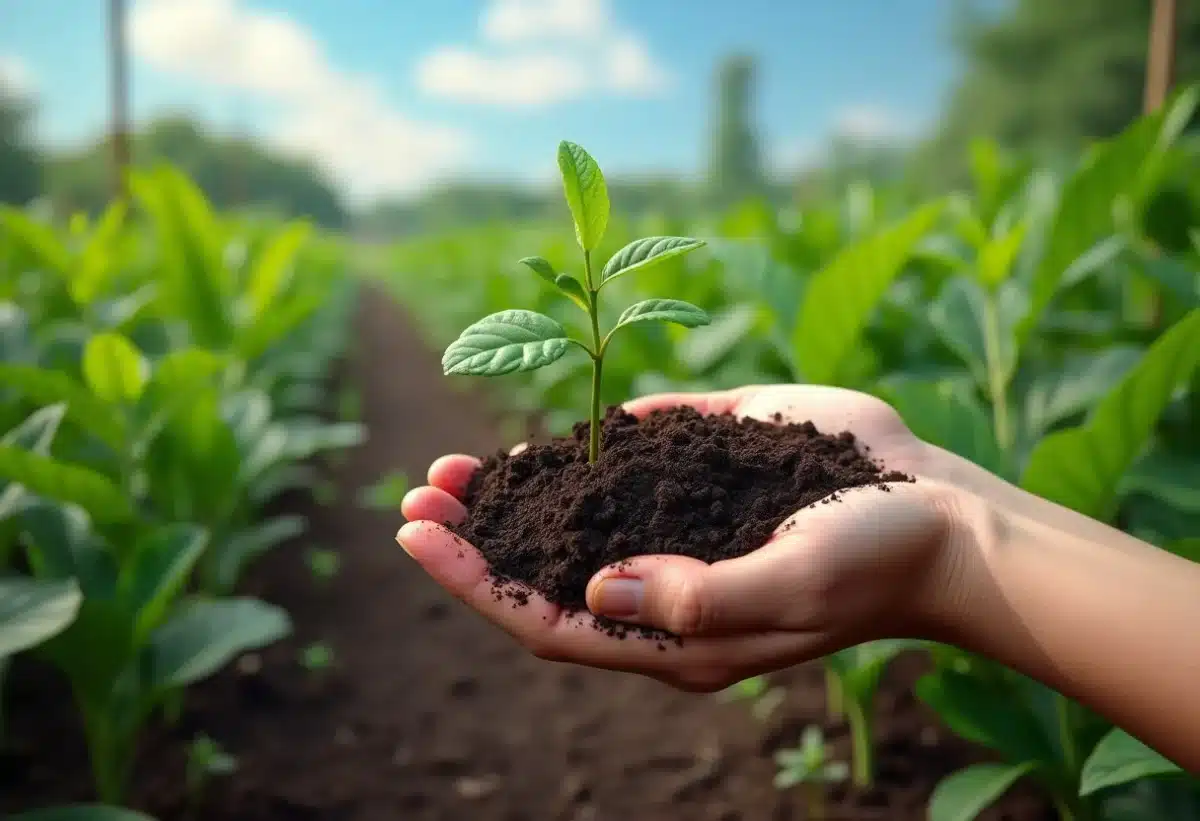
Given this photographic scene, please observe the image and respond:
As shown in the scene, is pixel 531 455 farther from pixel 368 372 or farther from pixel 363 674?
pixel 368 372

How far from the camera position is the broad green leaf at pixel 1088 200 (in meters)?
1.93

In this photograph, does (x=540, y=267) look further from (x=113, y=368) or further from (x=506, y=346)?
(x=113, y=368)

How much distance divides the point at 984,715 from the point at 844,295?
86 centimetres

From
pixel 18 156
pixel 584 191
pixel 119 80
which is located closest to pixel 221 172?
pixel 18 156

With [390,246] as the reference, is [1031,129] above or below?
above

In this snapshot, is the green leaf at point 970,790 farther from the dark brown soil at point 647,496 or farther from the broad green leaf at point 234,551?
the broad green leaf at point 234,551

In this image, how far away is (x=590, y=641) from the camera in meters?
1.10

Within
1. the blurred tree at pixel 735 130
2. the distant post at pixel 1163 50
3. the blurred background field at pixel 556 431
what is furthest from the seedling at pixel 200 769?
the blurred tree at pixel 735 130

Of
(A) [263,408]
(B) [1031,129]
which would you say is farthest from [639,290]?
(B) [1031,129]

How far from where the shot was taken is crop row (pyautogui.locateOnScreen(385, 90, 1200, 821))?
143 cm

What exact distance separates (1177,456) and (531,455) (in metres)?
1.25

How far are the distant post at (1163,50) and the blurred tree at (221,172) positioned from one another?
1501cm

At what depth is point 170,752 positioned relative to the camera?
6.98ft

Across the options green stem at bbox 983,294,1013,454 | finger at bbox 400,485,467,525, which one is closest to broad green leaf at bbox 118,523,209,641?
finger at bbox 400,485,467,525
